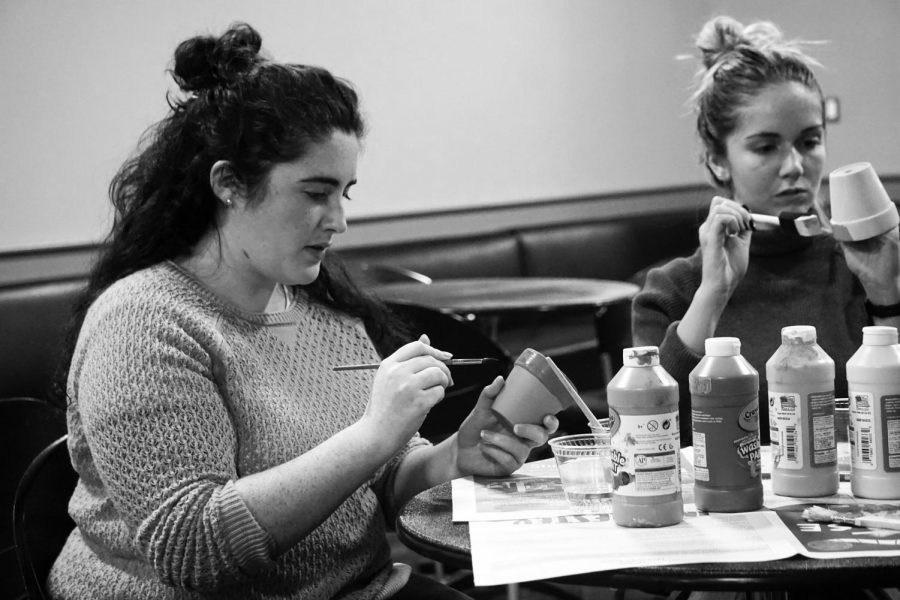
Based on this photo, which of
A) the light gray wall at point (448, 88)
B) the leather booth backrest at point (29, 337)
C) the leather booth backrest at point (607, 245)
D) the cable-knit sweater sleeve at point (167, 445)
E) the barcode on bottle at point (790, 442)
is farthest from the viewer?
the leather booth backrest at point (607, 245)

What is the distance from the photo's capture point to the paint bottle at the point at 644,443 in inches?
43.9

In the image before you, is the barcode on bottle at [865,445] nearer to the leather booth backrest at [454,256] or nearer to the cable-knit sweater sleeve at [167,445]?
the cable-knit sweater sleeve at [167,445]

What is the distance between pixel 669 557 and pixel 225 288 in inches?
30.9

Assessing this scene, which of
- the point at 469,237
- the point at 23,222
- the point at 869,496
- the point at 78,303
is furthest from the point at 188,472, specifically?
the point at 469,237


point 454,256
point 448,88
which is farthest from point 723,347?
point 448,88

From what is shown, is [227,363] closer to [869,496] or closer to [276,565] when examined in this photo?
[276,565]

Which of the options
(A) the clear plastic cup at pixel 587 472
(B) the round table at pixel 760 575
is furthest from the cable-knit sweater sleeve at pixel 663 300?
(B) the round table at pixel 760 575

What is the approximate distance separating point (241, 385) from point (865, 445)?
2.54 ft

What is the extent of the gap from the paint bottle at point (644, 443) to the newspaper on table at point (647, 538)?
21 millimetres

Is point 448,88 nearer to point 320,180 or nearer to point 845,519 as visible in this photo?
point 320,180

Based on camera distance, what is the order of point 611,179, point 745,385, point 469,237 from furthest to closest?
point 611,179 < point 469,237 < point 745,385

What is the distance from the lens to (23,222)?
3.55 m

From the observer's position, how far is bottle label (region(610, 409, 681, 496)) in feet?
3.66

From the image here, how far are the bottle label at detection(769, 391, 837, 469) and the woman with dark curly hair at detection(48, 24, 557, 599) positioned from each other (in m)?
0.31
